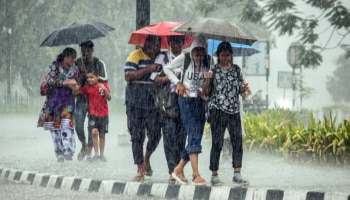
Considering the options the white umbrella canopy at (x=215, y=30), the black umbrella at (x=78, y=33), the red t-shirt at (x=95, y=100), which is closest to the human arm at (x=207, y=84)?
the white umbrella canopy at (x=215, y=30)

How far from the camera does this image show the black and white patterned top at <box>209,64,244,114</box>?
35.6 feet

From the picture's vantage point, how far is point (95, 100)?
48.3 ft

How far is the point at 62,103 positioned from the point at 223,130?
4.14 m

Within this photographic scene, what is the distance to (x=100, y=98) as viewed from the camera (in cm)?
1471

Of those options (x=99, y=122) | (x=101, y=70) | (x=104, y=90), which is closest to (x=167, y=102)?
(x=101, y=70)

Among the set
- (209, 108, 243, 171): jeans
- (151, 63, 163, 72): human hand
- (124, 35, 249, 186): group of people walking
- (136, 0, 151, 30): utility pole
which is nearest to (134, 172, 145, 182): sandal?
(124, 35, 249, 186): group of people walking

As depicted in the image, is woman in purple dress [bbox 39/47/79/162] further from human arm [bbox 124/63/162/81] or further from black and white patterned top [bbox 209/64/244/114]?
black and white patterned top [bbox 209/64/244/114]

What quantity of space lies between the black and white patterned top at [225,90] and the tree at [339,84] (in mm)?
105626

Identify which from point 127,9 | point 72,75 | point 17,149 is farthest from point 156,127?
point 127,9

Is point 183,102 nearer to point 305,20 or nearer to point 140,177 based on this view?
point 140,177

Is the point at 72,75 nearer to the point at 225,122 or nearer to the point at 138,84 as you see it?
the point at 138,84

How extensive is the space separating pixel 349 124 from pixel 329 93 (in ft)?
369

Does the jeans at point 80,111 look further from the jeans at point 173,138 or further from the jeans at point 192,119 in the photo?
the jeans at point 192,119

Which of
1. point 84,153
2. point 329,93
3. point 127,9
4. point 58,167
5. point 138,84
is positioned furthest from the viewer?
point 329,93
